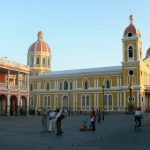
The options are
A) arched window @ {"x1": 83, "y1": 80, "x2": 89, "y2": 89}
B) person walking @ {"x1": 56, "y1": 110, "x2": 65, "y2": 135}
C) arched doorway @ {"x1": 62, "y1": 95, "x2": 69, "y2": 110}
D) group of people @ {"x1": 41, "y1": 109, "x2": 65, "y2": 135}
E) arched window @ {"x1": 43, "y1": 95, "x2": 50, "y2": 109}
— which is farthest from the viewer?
arched window @ {"x1": 43, "y1": 95, "x2": 50, "y2": 109}

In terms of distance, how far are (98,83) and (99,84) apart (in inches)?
14.5

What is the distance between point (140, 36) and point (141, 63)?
6.29 meters

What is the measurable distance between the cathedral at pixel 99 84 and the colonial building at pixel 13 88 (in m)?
8.37

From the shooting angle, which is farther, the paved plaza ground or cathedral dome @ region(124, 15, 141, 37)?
cathedral dome @ region(124, 15, 141, 37)

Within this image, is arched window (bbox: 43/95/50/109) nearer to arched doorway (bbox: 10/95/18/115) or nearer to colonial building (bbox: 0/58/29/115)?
colonial building (bbox: 0/58/29/115)

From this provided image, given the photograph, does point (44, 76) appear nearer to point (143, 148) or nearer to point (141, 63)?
point (141, 63)

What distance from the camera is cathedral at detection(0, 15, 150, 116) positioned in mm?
71500

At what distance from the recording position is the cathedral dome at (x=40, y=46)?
301 feet

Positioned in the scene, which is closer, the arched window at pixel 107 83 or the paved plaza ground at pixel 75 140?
the paved plaza ground at pixel 75 140

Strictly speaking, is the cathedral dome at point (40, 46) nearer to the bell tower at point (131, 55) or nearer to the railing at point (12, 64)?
the bell tower at point (131, 55)

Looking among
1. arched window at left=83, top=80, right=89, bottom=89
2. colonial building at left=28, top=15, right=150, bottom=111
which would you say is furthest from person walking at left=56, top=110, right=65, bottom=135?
arched window at left=83, top=80, right=89, bottom=89

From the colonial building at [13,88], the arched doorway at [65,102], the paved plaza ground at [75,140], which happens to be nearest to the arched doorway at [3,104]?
the colonial building at [13,88]

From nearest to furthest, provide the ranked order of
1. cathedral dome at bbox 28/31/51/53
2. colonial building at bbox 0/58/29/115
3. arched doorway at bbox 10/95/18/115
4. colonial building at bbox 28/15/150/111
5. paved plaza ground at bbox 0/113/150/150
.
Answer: paved plaza ground at bbox 0/113/150/150 < colonial building at bbox 0/58/29/115 < arched doorway at bbox 10/95/18/115 < colonial building at bbox 28/15/150/111 < cathedral dome at bbox 28/31/51/53

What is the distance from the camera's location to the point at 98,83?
77.4 metres
